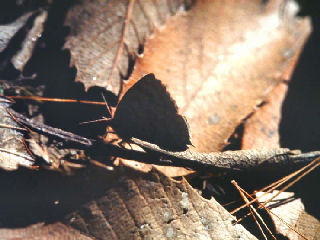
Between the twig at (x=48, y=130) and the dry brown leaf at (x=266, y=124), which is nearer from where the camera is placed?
the twig at (x=48, y=130)

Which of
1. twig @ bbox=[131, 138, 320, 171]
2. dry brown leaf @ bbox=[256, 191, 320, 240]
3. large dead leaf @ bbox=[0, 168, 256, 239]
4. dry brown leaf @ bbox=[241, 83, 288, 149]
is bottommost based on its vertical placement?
large dead leaf @ bbox=[0, 168, 256, 239]

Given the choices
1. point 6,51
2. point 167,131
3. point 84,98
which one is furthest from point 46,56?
point 167,131

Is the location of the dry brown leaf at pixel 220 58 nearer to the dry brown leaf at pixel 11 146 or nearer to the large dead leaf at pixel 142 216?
the large dead leaf at pixel 142 216

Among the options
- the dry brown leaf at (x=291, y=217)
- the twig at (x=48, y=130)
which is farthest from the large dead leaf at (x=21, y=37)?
the dry brown leaf at (x=291, y=217)

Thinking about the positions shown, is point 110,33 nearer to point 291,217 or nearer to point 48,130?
point 48,130

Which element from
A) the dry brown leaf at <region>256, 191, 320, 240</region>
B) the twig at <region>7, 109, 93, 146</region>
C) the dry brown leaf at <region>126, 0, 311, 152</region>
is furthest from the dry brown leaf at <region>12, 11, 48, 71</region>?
the dry brown leaf at <region>256, 191, 320, 240</region>

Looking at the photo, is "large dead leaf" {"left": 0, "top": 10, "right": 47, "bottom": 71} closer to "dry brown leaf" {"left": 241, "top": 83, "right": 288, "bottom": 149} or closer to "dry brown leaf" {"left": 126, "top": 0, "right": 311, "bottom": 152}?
"dry brown leaf" {"left": 126, "top": 0, "right": 311, "bottom": 152}
